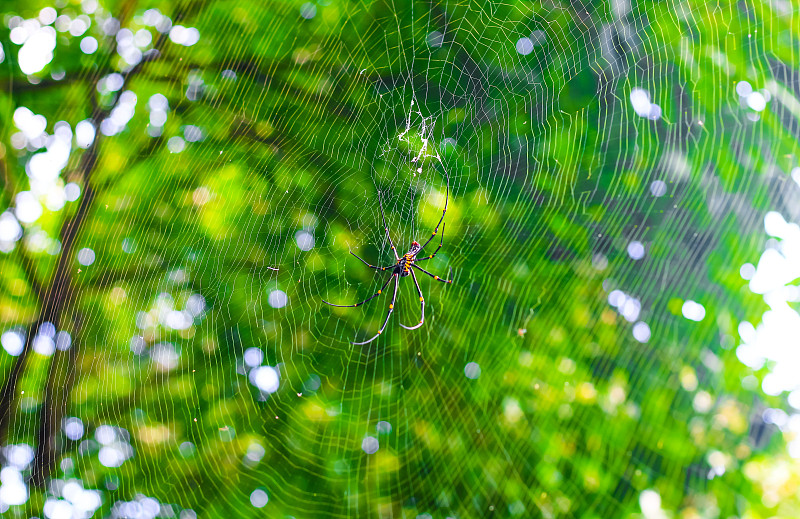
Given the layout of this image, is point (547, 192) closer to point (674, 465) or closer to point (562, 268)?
point (562, 268)

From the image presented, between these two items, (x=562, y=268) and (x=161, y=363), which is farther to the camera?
(x=161, y=363)

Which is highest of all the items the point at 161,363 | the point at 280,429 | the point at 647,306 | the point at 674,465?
the point at 647,306

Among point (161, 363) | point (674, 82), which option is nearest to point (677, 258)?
point (674, 82)

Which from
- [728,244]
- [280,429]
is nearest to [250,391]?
[280,429]

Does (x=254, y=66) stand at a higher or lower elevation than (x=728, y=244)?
lower

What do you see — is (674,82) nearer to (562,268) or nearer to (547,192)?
(547,192)

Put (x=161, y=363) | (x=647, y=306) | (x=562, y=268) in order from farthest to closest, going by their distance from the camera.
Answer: (x=647, y=306)
(x=161, y=363)
(x=562, y=268)

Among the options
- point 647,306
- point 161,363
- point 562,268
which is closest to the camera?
point 562,268
